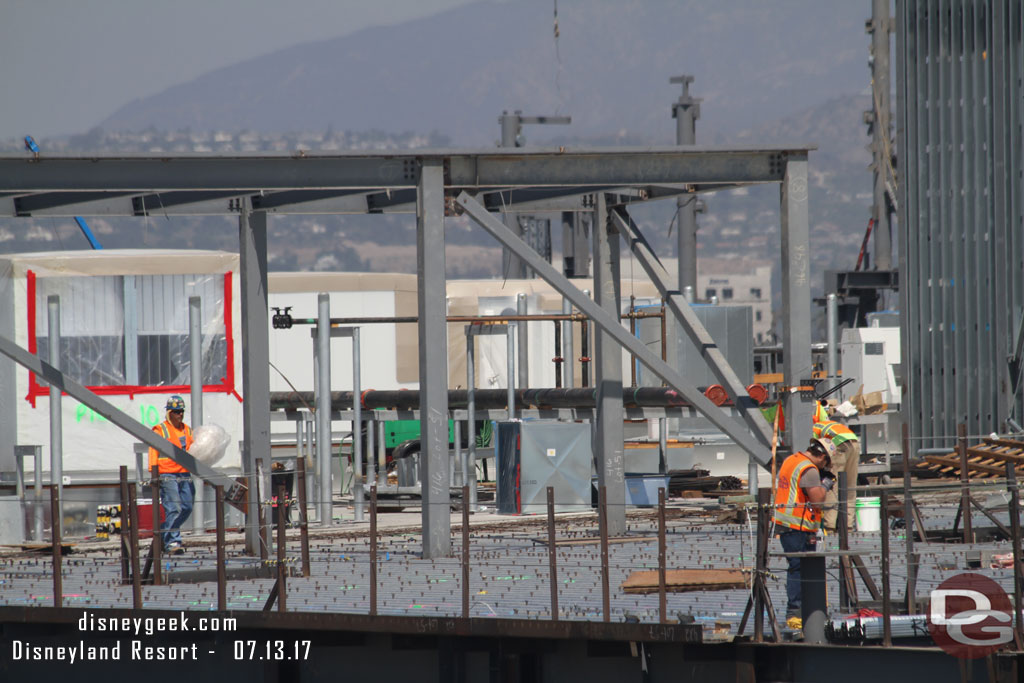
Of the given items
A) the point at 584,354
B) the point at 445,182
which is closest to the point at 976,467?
the point at 445,182

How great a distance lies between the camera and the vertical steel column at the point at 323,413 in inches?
820

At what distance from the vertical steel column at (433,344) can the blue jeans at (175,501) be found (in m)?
2.66

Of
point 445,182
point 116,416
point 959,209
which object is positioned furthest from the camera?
point 959,209

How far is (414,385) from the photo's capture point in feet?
127

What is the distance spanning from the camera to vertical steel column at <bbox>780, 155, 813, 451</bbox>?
15.8 meters

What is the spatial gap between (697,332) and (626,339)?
1.39 m

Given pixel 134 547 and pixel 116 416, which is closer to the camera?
pixel 134 547

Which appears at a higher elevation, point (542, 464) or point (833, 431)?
point (833, 431)

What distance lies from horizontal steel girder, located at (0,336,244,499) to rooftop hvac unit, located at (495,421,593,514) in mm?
5625

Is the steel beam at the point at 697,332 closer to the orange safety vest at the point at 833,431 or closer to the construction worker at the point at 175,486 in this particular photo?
the orange safety vest at the point at 833,431

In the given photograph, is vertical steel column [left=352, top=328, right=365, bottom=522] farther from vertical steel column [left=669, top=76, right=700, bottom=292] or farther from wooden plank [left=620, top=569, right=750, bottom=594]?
vertical steel column [left=669, top=76, right=700, bottom=292]

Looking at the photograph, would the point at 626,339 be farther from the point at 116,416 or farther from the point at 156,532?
the point at 116,416
